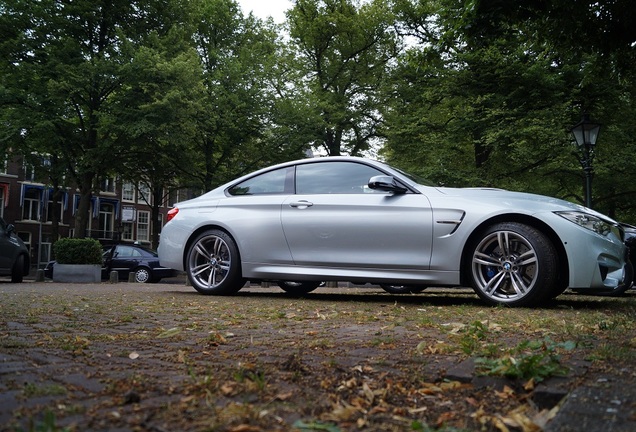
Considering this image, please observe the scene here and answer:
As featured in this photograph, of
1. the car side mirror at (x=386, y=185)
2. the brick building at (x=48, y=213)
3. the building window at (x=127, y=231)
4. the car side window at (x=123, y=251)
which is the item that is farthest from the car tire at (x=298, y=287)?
the building window at (x=127, y=231)

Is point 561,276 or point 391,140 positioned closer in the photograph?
point 561,276

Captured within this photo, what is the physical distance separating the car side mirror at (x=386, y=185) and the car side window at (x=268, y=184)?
3.95 feet

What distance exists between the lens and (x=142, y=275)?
73.7 feet

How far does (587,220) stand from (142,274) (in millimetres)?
18892

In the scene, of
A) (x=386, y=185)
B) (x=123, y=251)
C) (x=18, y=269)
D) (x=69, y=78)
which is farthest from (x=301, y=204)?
(x=123, y=251)

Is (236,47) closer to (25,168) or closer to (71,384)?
(25,168)

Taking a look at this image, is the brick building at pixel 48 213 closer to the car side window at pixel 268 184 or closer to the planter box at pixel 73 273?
the planter box at pixel 73 273

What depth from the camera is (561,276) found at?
591 cm

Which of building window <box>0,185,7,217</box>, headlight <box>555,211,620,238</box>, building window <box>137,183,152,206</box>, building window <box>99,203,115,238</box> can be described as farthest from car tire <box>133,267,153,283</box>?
building window <box>99,203,115,238</box>

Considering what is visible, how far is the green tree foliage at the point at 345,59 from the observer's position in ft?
94.5

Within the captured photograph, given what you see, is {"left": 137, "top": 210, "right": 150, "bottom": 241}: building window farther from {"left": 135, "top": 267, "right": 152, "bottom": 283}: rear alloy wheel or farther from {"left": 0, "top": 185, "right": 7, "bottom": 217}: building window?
{"left": 135, "top": 267, "right": 152, "bottom": 283}: rear alloy wheel

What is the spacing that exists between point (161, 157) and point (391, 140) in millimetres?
8731

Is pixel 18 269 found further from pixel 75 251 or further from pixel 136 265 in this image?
pixel 136 265

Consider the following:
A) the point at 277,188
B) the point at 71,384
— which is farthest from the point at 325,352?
the point at 277,188
